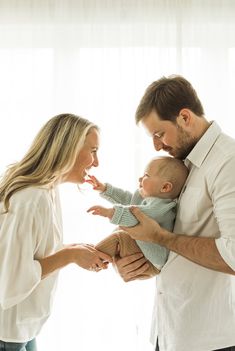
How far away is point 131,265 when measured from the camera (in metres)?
1.75

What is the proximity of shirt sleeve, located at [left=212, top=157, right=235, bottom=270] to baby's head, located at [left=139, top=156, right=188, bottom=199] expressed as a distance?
0.27 m

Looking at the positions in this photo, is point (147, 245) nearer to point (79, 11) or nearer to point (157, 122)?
point (157, 122)

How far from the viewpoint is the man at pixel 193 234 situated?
1513 mm

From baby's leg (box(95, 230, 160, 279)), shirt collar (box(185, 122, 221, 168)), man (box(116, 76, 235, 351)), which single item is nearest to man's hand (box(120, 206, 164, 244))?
man (box(116, 76, 235, 351))

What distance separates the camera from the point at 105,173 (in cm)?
245

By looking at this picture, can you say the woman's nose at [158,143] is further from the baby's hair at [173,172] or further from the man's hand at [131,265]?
the man's hand at [131,265]

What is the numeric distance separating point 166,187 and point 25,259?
0.64 m

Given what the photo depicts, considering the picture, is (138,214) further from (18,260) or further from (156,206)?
(18,260)

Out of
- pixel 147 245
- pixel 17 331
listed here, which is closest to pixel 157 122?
pixel 147 245

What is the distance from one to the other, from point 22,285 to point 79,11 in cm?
159

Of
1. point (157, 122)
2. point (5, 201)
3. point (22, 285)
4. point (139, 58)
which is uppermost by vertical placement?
point (139, 58)

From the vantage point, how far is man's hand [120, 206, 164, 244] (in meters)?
1.60

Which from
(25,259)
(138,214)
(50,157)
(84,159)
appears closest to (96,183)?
(84,159)

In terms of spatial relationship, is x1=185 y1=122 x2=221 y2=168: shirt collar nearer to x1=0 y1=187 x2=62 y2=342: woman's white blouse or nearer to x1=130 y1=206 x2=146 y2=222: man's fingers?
x1=130 y1=206 x2=146 y2=222: man's fingers
